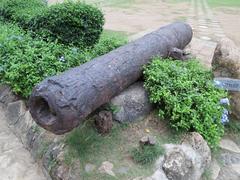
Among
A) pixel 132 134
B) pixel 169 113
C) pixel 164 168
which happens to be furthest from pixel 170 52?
pixel 164 168

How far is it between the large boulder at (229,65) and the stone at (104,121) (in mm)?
1737

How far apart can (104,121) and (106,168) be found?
1.62 feet

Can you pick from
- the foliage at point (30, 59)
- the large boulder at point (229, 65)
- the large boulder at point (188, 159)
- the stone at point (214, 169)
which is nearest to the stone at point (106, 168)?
the large boulder at point (188, 159)

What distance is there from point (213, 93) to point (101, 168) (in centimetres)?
167

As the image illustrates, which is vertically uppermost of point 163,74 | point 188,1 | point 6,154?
point 163,74

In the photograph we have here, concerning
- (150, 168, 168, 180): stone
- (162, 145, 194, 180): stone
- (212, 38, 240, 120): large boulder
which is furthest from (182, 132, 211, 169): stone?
(212, 38, 240, 120): large boulder

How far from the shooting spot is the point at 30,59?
4.16 meters

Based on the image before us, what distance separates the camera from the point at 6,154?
339 centimetres

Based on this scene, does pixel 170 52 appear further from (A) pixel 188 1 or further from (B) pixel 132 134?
(A) pixel 188 1

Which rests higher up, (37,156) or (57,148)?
(57,148)

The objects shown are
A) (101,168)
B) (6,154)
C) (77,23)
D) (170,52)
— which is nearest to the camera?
(101,168)

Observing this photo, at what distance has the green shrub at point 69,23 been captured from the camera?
5.18m

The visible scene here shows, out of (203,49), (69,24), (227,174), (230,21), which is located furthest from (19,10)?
(230,21)

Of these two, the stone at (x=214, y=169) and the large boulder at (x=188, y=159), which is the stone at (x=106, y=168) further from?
the stone at (x=214, y=169)
